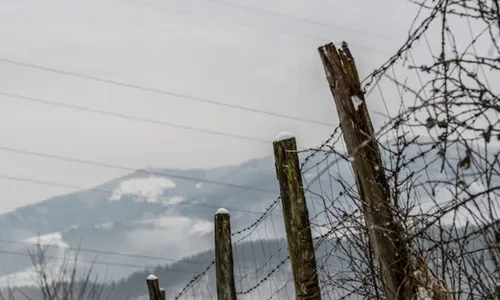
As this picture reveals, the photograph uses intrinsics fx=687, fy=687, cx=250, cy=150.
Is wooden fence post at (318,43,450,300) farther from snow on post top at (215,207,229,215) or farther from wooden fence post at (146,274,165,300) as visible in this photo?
wooden fence post at (146,274,165,300)

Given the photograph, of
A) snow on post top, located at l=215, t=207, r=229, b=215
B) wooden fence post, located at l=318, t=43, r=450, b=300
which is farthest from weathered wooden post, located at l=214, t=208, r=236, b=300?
wooden fence post, located at l=318, t=43, r=450, b=300

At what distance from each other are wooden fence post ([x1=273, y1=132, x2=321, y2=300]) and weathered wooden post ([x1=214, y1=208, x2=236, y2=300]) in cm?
193

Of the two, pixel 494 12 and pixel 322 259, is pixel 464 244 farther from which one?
pixel 322 259

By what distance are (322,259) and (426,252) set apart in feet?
4.23

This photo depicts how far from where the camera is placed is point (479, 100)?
2.74 m

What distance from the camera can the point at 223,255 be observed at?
22.7 ft

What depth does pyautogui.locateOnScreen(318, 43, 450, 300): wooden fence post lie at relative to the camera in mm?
3818

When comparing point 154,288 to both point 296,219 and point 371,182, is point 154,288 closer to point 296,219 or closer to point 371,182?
point 296,219

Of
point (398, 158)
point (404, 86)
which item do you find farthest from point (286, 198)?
point (404, 86)

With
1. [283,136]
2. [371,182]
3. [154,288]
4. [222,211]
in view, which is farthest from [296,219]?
[154,288]

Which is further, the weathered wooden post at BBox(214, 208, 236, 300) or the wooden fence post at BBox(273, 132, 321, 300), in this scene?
the weathered wooden post at BBox(214, 208, 236, 300)

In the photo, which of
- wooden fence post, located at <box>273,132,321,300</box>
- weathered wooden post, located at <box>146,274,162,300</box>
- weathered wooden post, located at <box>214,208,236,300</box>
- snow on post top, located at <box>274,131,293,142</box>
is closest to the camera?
wooden fence post, located at <box>273,132,321,300</box>

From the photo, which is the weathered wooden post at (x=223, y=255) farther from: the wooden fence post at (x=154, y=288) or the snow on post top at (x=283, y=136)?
the wooden fence post at (x=154, y=288)

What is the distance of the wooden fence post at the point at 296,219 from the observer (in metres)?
4.95
